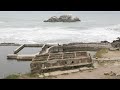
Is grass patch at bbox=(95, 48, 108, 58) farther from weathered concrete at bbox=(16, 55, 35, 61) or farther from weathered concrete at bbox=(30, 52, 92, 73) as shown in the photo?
weathered concrete at bbox=(16, 55, 35, 61)

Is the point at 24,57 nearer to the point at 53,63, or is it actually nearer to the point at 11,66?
the point at 11,66

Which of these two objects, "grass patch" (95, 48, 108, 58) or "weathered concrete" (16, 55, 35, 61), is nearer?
"grass patch" (95, 48, 108, 58)

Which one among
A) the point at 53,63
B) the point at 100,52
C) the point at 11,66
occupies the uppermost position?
the point at 100,52

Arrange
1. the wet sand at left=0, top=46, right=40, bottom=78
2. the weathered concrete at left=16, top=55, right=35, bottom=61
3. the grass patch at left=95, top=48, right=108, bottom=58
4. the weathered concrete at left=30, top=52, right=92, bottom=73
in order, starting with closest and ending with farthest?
the weathered concrete at left=30, top=52, right=92, bottom=73 → the wet sand at left=0, top=46, right=40, bottom=78 → the grass patch at left=95, top=48, right=108, bottom=58 → the weathered concrete at left=16, top=55, right=35, bottom=61

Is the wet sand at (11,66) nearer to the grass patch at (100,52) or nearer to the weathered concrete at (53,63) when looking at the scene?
the weathered concrete at (53,63)

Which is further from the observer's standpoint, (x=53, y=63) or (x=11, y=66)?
(x=11, y=66)

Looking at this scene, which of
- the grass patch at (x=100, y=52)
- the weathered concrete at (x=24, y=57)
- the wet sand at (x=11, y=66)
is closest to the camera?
the wet sand at (x=11, y=66)

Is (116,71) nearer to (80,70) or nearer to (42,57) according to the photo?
(80,70)

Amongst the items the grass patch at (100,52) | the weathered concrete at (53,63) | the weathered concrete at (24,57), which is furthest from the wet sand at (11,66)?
the grass patch at (100,52)

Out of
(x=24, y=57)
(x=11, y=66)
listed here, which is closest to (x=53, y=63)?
(x=11, y=66)

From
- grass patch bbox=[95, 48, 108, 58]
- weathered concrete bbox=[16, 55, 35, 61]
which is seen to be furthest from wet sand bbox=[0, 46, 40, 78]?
grass patch bbox=[95, 48, 108, 58]

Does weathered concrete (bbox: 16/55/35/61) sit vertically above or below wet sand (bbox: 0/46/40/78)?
above
